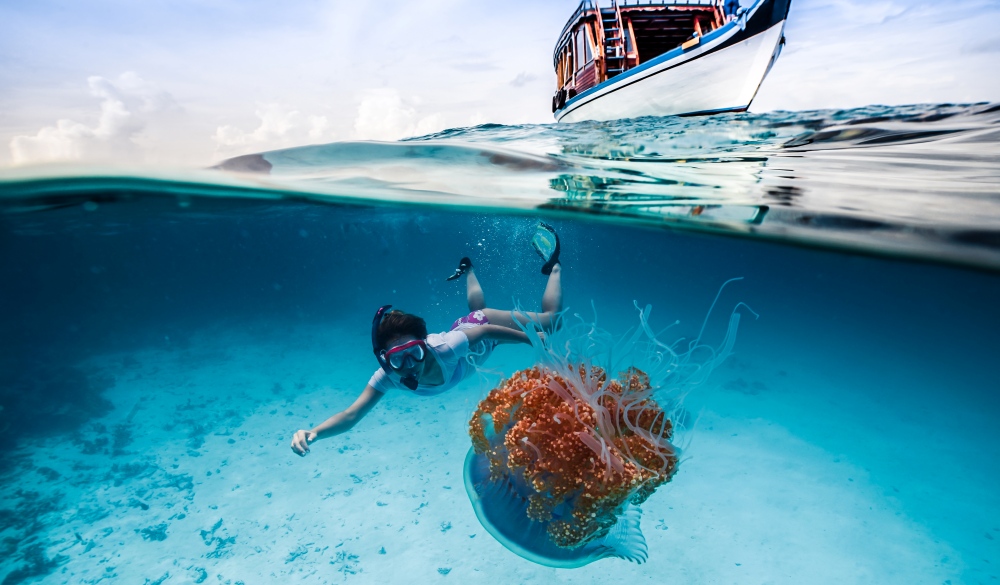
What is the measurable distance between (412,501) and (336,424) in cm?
408

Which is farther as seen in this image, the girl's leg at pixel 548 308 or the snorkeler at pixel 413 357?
the girl's leg at pixel 548 308

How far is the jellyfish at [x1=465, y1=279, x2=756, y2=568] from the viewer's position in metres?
3.09

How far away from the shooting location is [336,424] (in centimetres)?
472

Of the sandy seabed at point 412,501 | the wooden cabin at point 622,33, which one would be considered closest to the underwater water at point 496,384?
the sandy seabed at point 412,501

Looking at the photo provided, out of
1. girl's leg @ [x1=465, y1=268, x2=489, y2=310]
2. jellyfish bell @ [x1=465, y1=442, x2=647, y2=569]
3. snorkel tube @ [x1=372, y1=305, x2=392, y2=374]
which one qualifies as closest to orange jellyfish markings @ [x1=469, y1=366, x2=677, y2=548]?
jellyfish bell @ [x1=465, y1=442, x2=647, y2=569]

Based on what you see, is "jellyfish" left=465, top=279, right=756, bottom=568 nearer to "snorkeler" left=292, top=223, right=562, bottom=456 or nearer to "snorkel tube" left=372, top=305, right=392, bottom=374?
"snorkeler" left=292, top=223, right=562, bottom=456

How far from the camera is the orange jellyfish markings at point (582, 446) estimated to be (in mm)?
3066

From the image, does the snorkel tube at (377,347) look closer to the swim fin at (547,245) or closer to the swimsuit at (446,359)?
the swimsuit at (446,359)

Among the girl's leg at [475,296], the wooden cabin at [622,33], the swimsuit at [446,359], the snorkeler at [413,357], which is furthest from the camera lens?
the wooden cabin at [622,33]

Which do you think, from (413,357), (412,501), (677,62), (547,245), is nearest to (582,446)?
(413,357)

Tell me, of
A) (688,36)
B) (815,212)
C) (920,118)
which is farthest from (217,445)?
(688,36)

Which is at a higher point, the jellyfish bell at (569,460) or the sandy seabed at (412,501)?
the jellyfish bell at (569,460)

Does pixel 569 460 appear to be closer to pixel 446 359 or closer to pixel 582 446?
pixel 582 446

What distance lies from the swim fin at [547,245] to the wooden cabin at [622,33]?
20.7 ft
